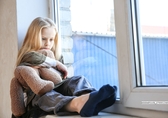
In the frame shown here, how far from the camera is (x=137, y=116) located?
895 millimetres

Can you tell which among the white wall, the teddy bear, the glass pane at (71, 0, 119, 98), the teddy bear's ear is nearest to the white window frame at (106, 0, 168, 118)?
the glass pane at (71, 0, 119, 98)

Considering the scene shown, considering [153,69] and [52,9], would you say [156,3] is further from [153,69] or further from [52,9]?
[52,9]

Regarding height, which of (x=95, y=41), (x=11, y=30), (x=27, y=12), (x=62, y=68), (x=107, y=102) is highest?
(x=27, y=12)

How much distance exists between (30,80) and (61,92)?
0.52 ft

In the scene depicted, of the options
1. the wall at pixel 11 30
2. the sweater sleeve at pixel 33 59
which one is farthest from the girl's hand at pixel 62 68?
the wall at pixel 11 30

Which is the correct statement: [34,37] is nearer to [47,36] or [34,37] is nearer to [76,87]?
[47,36]

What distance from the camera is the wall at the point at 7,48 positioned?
154 centimetres

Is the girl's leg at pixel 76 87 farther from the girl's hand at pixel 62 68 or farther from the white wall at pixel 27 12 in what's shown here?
the white wall at pixel 27 12

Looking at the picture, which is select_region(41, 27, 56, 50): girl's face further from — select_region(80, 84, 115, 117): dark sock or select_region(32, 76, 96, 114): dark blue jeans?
select_region(80, 84, 115, 117): dark sock

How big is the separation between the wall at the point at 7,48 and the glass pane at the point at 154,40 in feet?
2.82

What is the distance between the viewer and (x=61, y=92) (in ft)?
3.83

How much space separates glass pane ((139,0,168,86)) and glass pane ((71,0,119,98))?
19 centimetres

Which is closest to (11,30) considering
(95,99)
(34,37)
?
(34,37)

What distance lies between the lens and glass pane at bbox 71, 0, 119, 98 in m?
1.12
